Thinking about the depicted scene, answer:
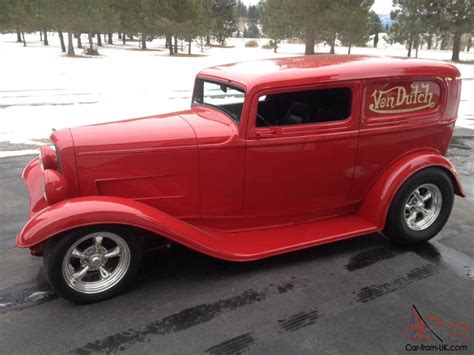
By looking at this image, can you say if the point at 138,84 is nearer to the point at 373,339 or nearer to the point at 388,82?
the point at 388,82

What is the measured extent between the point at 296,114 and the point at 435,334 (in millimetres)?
2030

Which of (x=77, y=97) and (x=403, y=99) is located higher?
(x=403, y=99)

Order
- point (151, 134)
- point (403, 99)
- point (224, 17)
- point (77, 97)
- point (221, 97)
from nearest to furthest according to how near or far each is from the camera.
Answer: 1. point (151, 134)
2. point (403, 99)
3. point (221, 97)
4. point (77, 97)
5. point (224, 17)

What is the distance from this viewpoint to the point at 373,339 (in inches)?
105

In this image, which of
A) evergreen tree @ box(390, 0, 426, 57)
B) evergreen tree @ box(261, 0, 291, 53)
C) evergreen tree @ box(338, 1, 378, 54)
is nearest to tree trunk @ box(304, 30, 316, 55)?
evergreen tree @ box(261, 0, 291, 53)

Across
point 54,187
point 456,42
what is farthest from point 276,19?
point 54,187

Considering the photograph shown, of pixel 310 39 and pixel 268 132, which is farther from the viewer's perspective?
pixel 310 39

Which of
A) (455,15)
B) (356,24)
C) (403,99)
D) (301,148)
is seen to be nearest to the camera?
(301,148)

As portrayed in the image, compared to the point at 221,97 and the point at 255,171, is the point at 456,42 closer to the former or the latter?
the point at 221,97

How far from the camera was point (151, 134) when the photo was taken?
3.18m

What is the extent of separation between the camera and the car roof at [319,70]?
10.9 ft

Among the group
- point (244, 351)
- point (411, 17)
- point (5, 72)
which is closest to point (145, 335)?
point (244, 351)

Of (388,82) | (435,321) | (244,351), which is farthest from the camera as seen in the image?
(388,82)

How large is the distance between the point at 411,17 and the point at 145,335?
103 ft
